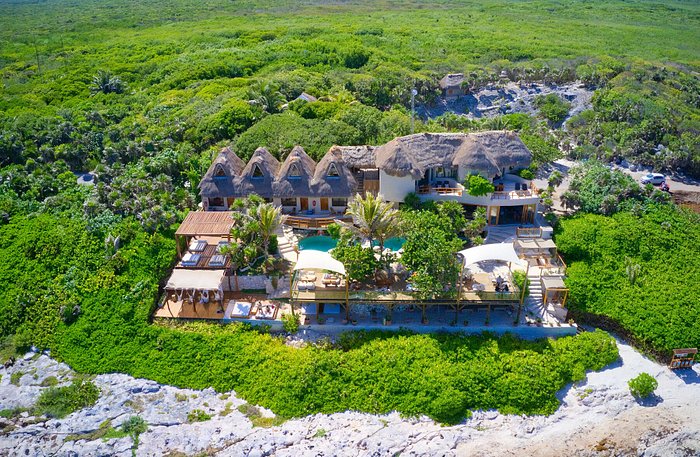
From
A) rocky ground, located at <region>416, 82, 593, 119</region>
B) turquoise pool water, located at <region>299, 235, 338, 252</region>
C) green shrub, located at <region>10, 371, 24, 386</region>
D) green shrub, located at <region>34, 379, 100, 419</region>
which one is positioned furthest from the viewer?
rocky ground, located at <region>416, 82, 593, 119</region>

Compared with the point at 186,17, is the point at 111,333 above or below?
below

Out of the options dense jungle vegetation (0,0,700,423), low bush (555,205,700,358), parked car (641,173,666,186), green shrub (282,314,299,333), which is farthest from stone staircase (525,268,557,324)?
parked car (641,173,666,186)

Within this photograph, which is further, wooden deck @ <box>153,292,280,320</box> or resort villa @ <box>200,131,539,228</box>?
resort villa @ <box>200,131,539,228</box>

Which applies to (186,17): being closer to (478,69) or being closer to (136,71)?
(136,71)

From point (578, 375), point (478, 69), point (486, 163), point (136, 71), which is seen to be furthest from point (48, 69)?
point (578, 375)

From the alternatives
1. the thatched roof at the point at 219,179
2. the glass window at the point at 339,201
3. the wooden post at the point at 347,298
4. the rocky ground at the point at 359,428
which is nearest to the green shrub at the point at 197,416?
the rocky ground at the point at 359,428

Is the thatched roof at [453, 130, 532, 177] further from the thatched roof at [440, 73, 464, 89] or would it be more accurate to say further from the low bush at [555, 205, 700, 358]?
the thatched roof at [440, 73, 464, 89]
